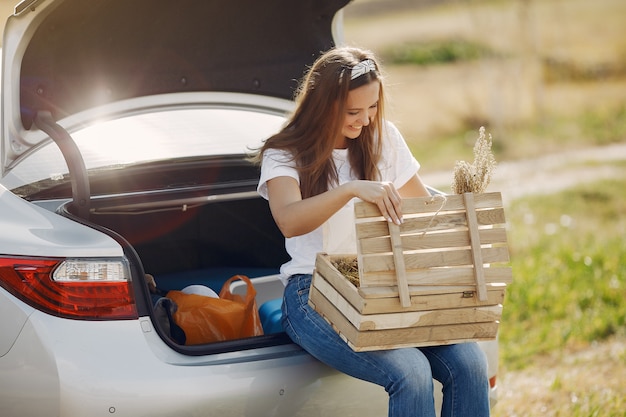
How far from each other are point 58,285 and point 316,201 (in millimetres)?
797

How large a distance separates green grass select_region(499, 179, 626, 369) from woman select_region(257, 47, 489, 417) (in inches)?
81.5

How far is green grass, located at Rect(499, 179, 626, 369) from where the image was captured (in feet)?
16.4

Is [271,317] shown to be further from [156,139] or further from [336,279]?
[156,139]

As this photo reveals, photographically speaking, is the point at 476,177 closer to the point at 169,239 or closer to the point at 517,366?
the point at 169,239

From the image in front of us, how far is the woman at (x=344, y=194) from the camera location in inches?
100

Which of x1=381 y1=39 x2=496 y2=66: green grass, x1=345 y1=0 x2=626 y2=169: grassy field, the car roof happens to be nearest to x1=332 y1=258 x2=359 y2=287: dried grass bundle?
the car roof

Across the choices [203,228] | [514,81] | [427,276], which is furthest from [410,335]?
[514,81]

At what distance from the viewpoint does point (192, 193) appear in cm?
324

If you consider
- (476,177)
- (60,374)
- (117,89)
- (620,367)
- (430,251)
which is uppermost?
(117,89)

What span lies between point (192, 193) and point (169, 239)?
1.82 feet

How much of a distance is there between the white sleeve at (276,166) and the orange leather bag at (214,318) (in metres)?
0.41

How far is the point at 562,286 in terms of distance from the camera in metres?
5.85

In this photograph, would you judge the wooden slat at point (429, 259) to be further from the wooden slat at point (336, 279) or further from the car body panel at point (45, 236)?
the car body panel at point (45, 236)

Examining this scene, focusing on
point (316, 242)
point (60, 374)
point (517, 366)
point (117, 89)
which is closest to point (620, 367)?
point (517, 366)
